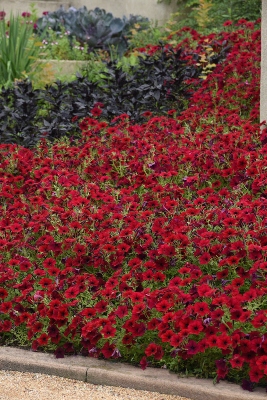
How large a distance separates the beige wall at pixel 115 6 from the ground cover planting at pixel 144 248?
522 cm

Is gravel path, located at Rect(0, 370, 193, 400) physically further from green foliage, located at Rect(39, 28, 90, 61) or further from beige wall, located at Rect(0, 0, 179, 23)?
beige wall, located at Rect(0, 0, 179, 23)

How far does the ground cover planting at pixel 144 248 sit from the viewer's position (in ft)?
11.8

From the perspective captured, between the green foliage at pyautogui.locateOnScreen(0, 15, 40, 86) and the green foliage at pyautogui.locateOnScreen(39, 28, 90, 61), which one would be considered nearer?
the green foliage at pyautogui.locateOnScreen(0, 15, 40, 86)

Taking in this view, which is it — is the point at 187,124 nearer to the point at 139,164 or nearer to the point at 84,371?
the point at 139,164

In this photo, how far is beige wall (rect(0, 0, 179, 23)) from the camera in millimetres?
11133

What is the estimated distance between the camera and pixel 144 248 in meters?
4.27

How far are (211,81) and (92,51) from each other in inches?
115

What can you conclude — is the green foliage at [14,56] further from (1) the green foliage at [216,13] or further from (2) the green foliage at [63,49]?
(1) the green foliage at [216,13]

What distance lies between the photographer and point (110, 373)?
11.9ft

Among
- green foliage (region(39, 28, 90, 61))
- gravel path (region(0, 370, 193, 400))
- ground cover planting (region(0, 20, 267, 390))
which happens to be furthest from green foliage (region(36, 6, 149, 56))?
gravel path (region(0, 370, 193, 400))

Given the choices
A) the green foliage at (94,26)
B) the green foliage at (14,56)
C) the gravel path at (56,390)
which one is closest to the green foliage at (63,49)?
the green foliage at (94,26)

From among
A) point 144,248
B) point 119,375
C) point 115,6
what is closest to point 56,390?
point 119,375

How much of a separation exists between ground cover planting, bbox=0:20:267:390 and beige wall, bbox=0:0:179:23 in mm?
5221

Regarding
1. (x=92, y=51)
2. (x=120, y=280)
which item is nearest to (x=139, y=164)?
(x=120, y=280)
